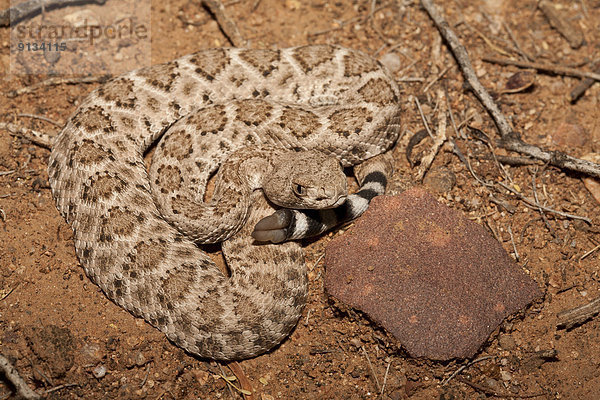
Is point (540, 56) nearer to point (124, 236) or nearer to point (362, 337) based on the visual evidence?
point (362, 337)

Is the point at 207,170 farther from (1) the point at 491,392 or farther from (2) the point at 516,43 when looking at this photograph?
(2) the point at 516,43

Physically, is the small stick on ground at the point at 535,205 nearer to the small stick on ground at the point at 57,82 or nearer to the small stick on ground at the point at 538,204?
the small stick on ground at the point at 538,204

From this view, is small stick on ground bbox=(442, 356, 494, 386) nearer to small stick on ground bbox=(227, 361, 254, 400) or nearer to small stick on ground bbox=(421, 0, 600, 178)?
small stick on ground bbox=(227, 361, 254, 400)

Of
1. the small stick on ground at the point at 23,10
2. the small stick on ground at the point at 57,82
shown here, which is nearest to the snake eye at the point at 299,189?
the small stick on ground at the point at 57,82

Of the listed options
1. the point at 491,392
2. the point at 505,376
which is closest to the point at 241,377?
the point at 491,392

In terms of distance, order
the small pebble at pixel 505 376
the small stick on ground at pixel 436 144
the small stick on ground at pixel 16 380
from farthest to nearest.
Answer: the small stick on ground at pixel 436 144
the small pebble at pixel 505 376
the small stick on ground at pixel 16 380

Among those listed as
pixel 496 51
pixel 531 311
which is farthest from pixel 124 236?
pixel 496 51
